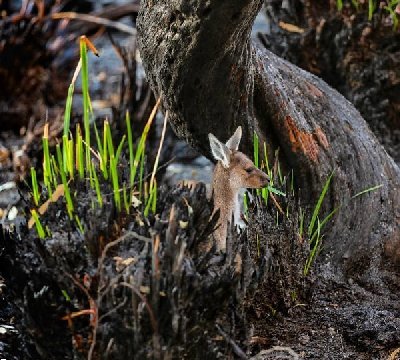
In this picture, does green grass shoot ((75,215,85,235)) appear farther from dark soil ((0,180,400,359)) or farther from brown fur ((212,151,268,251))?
brown fur ((212,151,268,251))

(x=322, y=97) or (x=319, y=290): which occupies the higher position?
(x=322, y=97)

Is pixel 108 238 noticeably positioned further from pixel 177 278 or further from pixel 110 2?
pixel 110 2

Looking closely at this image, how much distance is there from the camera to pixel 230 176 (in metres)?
2.15

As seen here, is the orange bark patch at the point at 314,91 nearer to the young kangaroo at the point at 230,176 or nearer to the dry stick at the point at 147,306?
the young kangaroo at the point at 230,176

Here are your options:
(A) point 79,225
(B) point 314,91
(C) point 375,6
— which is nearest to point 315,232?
(B) point 314,91

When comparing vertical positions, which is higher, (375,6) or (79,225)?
(375,6)

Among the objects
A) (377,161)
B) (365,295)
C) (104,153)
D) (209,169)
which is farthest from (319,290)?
(209,169)

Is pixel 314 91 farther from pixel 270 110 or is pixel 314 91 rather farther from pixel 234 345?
pixel 234 345

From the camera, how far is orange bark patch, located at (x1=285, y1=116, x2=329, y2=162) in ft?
8.34

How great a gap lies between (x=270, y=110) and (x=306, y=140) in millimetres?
147

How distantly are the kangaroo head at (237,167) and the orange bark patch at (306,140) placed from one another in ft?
1.44

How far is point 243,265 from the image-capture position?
6.07 feet

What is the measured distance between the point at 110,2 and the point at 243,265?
487 cm

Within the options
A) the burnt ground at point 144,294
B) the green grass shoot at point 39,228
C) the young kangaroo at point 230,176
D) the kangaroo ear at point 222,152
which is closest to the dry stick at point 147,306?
the burnt ground at point 144,294
